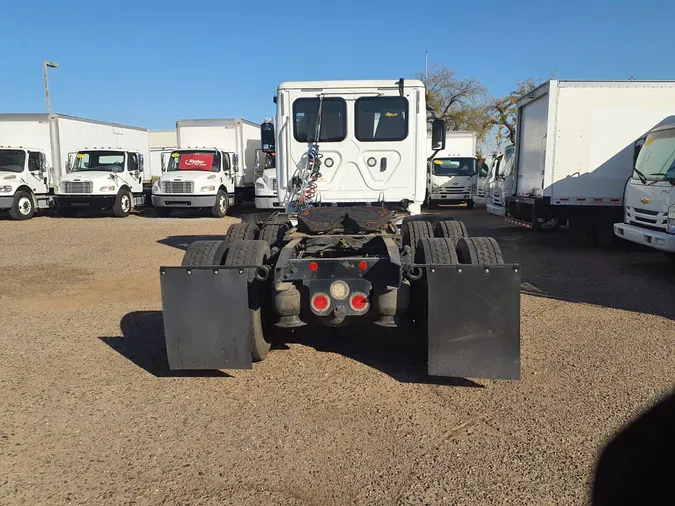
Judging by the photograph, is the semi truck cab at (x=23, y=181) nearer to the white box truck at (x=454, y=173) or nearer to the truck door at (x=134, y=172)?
the truck door at (x=134, y=172)

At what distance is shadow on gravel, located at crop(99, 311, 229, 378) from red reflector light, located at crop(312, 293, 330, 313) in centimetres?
97

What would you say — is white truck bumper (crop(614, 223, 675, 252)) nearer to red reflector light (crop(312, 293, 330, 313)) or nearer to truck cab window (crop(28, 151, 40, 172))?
red reflector light (crop(312, 293, 330, 313))

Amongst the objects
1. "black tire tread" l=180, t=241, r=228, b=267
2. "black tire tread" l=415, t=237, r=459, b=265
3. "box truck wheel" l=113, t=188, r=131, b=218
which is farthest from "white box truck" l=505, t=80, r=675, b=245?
"box truck wheel" l=113, t=188, r=131, b=218

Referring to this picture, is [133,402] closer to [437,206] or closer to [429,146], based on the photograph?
[429,146]

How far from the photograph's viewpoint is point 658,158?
8.89 metres

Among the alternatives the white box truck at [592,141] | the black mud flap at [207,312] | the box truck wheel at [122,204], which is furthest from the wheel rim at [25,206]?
the black mud flap at [207,312]

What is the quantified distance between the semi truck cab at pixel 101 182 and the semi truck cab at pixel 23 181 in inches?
24.1

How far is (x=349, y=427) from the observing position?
3.72 metres

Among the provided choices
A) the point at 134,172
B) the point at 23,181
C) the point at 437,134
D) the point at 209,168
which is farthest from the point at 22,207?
the point at 437,134

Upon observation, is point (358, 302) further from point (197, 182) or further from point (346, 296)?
point (197, 182)

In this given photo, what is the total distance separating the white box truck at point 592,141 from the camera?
35.1 feet

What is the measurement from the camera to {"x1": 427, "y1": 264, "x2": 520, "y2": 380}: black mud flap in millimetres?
4098

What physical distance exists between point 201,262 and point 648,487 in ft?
11.6

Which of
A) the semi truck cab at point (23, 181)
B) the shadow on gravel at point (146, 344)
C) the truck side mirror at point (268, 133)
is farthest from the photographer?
the semi truck cab at point (23, 181)
